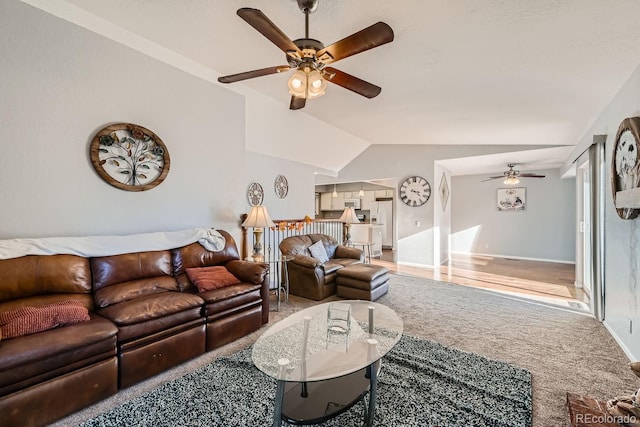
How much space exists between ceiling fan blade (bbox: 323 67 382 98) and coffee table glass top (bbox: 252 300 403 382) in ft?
6.05

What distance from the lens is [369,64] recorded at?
2.85 meters

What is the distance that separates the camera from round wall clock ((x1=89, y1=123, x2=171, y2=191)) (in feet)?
9.10

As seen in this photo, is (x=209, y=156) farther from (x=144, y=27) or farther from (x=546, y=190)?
(x=546, y=190)

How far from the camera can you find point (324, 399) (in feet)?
5.46

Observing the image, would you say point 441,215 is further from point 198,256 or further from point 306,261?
point 198,256

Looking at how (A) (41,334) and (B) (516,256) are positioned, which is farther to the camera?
(B) (516,256)

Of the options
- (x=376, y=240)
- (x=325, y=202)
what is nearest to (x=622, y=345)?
(x=376, y=240)

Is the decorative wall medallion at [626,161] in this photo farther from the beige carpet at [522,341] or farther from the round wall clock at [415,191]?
the round wall clock at [415,191]

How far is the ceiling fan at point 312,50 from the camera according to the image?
173 centimetres

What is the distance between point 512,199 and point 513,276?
2.85m

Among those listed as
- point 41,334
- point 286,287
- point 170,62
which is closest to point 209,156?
point 170,62

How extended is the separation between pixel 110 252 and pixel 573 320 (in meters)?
5.01

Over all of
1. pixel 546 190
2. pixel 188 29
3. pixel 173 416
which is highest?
pixel 188 29

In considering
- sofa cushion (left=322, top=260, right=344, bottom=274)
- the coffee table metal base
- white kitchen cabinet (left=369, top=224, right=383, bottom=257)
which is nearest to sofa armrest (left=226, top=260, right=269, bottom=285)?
sofa cushion (left=322, top=260, right=344, bottom=274)
